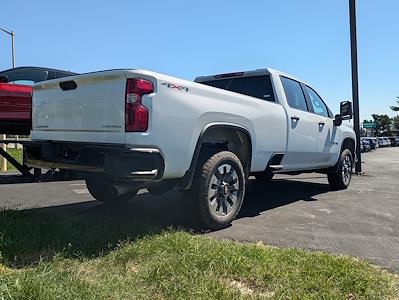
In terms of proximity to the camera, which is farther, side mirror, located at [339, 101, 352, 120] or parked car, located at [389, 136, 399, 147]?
parked car, located at [389, 136, 399, 147]

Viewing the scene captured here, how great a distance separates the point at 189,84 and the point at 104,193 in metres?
2.36

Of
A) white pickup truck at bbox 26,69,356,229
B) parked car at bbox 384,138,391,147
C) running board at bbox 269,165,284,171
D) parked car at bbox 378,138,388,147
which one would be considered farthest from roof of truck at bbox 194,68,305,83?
parked car at bbox 384,138,391,147

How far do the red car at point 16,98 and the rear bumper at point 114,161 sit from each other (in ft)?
13.6

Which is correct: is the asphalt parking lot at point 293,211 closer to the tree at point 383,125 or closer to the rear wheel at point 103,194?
the rear wheel at point 103,194

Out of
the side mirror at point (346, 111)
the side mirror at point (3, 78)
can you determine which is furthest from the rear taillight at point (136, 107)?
the side mirror at point (3, 78)

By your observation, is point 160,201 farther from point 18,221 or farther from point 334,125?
point 334,125

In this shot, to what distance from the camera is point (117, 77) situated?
402cm

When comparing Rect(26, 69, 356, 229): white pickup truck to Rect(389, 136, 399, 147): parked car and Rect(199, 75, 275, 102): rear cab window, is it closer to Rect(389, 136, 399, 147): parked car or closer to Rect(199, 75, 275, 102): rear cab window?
Rect(199, 75, 275, 102): rear cab window

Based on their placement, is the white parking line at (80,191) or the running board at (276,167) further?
the white parking line at (80,191)

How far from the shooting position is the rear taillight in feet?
12.9

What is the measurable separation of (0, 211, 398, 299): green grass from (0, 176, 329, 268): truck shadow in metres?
0.01

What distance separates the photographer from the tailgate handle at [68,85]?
4.45 m

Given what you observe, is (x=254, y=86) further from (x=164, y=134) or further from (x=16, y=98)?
(x=16, y=98)

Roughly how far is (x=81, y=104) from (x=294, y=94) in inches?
145
